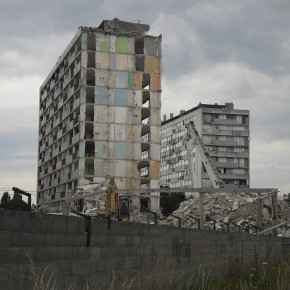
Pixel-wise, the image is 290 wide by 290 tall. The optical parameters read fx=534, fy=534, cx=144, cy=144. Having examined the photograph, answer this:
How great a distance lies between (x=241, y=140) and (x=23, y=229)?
409 ft

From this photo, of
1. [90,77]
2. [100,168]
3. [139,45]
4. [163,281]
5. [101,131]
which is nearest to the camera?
[163,281]

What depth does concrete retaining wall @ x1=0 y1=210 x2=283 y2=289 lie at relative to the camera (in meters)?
7.18

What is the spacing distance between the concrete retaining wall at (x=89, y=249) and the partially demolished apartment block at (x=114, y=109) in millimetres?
47770

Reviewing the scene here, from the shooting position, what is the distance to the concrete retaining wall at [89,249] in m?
7.18

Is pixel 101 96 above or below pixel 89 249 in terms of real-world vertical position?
above

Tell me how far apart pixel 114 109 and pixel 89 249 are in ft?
187

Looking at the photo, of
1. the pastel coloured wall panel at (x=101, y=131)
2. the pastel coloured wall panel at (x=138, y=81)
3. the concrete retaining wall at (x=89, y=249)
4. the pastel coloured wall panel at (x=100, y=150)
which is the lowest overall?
the concrete retaining wall at (x=89, y=249)

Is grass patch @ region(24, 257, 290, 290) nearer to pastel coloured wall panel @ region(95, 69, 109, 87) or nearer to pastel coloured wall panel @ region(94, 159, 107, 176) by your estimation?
pastel coloured wall panel @ region(94, 159, 107, 176)

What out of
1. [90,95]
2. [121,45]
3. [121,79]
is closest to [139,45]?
[121,45]

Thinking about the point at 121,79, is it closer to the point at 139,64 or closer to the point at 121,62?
the point at 121,62

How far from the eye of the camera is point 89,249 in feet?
31.2

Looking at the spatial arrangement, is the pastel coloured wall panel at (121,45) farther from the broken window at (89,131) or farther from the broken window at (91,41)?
the broken window at (89,131)

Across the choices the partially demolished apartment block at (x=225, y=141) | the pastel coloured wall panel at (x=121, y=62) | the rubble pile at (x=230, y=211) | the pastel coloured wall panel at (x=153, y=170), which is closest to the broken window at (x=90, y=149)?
the pastel coloured wall panel at (x=153, y=170)

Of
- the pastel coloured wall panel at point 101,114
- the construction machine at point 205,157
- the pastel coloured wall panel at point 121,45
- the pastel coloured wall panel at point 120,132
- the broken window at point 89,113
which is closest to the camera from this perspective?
the pastel coloured wall panel at point 101,114
